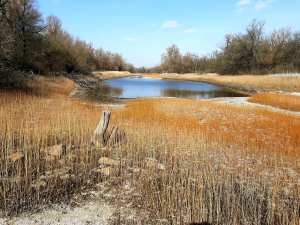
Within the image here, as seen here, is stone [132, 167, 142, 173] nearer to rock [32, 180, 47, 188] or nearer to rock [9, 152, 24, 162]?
rock [32, 180, 47, 188]

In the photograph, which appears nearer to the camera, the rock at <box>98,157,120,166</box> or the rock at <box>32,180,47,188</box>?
the rock at <box>32,180,47,188</box>

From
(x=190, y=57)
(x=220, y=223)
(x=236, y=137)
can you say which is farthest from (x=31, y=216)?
(x=190, y=57)

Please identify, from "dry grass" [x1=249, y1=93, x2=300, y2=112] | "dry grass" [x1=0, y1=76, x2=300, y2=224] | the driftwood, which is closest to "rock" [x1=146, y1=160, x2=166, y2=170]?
"dry grass" [x1=0, y1=76, x2=300, y2=224]

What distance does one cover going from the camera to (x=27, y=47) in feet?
69.6

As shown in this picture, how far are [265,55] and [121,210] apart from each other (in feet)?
144

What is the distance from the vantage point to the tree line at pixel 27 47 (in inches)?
455

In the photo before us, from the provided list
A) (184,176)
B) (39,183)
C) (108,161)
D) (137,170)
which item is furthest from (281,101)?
(39,183)

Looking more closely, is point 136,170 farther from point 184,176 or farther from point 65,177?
point 65,177

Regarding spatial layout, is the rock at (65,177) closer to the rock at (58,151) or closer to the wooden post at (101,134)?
the rock at (58,151)

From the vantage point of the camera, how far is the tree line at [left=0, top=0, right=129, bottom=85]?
11.6 m

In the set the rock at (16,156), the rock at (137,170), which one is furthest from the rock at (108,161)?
the rock at (16,156)

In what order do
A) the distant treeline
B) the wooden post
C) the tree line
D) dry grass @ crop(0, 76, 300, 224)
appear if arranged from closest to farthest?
1. dry grass @ crop(0, 76, 300, 224)
2. the wooden post
3. the tree line
4. the distant treeline

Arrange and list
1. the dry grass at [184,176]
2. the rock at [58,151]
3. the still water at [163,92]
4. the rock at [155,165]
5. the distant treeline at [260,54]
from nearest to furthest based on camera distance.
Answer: the dry grass at [184,176]
the rock at [155,165]
the rock at [58,151]
the still water at [163,92]
the distant treeline at [260,54]

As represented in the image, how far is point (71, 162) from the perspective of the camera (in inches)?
165
